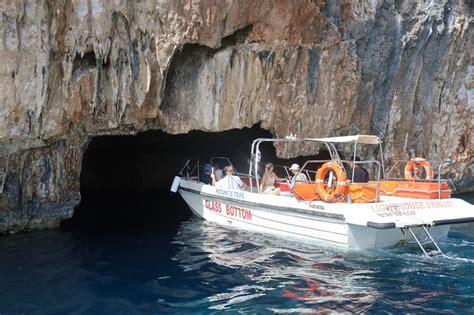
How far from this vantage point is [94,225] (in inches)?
539

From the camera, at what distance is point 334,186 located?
436 inches

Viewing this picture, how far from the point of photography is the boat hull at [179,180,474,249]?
10031mm

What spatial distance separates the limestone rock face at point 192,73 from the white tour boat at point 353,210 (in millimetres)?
2567

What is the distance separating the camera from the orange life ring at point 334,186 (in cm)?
1090

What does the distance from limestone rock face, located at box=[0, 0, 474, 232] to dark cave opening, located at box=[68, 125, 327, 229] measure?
3487mm

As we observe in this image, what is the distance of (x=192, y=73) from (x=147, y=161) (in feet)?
31.0

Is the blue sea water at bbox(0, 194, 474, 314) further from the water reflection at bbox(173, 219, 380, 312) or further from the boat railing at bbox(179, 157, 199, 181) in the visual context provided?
the boat railing at bbox(179, 157, 199, 181)

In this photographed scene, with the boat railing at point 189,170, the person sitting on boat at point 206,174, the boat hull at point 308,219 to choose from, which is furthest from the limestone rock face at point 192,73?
the boat hull at point 308,219

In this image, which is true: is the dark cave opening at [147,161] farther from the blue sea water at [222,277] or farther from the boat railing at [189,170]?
the blue sea water at [222,277]

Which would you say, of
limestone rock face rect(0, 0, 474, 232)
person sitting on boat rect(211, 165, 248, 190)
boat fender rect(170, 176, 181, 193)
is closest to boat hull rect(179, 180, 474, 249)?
person sitting on boat rect(211, 165, 248, 190)

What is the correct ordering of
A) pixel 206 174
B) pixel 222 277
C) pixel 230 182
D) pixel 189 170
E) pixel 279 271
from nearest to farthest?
pixel 222 277 → pixel 279 271 → pixel 230 182 → pixel 206 174 → pixel 189 170

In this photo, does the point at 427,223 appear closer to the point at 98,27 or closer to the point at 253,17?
the point at 253,17

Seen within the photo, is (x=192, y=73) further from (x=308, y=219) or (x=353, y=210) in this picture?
(x=353, y=210)

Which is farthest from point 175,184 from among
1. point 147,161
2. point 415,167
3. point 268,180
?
point 147,161
